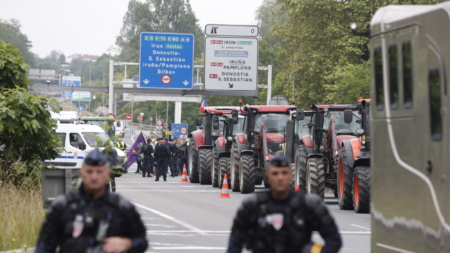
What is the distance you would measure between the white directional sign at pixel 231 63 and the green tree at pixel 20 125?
20.3m

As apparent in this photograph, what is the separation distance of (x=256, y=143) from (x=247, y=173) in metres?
1.20

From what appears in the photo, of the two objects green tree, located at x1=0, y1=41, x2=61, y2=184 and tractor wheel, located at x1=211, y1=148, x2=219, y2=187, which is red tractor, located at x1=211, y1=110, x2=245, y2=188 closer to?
tractor wheel, located at x1=211, y1=148, x2=219, y2=187

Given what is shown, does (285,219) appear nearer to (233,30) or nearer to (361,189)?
A: (361,189)

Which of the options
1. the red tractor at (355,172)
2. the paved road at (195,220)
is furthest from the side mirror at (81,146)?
the red tractor at (355,172)

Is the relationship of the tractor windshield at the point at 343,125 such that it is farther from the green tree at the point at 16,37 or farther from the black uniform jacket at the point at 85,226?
the green tree at the point at 16,37

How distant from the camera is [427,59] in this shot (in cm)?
805

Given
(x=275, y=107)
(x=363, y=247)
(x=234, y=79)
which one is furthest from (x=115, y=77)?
(x=363, y=247)

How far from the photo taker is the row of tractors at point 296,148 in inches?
758

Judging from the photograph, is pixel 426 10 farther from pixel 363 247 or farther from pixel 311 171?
pixel 311 171

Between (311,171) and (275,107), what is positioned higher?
(275,107)

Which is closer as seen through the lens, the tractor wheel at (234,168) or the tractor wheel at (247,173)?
the tractor wheel at (247,173)

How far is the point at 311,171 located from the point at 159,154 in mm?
14210

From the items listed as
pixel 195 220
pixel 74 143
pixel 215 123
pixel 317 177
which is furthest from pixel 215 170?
pixel 195 220

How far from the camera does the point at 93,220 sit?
5.53 meters
